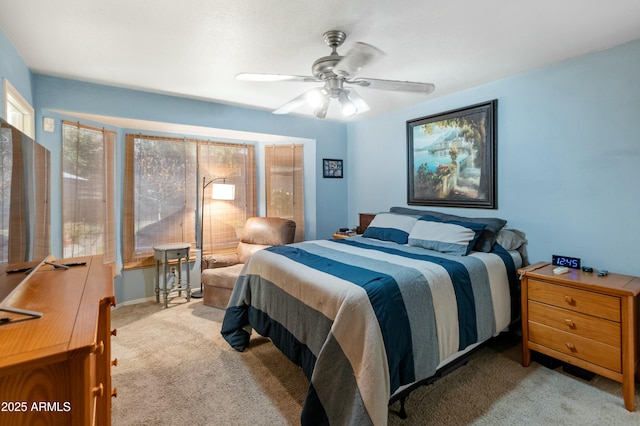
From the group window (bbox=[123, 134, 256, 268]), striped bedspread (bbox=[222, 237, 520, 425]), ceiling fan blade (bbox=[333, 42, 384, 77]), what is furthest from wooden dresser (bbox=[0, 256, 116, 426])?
window (bbox=[123, 134, 256, 268])

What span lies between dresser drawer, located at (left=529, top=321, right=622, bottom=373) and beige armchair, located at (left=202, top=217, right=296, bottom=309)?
9.04 ft

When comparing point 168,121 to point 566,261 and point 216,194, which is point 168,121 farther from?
point 566,261

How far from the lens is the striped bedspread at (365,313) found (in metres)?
1.54

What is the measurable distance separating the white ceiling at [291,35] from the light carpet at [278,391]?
7.70 feet

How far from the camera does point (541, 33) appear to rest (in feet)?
6.79

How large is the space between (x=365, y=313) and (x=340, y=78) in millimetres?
1547

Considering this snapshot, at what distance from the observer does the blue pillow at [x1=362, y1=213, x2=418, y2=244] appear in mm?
3156

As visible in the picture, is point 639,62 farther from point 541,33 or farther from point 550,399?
point 550,399

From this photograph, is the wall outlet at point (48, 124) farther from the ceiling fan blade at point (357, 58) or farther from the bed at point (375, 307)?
the ceiling fan blade at point (357, 58)

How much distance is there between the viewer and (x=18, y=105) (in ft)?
7.82

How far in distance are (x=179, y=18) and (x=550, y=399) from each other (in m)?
3.35

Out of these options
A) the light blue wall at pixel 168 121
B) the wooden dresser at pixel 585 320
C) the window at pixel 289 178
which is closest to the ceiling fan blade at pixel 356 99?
the wooden dresser at pixel 585 320

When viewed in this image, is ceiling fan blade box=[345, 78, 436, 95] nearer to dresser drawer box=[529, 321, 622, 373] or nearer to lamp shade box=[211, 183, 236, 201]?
dresser drawer box=[529, 321, 622, 373]

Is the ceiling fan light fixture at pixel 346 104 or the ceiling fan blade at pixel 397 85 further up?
the ceiling fan blade at pixel 397 85
